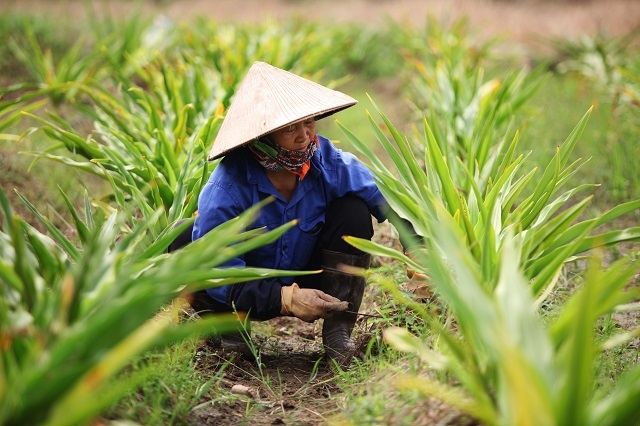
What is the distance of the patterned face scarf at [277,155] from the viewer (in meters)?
2.04

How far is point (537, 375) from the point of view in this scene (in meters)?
1.14

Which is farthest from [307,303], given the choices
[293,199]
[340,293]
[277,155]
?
[277,155]

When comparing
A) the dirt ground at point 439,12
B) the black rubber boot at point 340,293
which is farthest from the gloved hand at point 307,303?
the dirt ground at point 439,12

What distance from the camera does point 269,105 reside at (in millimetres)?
2008

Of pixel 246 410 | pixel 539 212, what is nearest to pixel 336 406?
pixel 246 410

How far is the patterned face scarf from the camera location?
→ 204 centimetres

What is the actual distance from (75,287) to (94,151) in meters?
1.53

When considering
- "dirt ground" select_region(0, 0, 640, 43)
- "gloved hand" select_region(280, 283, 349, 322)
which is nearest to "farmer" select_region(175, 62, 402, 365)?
"gloved hand" select_region(280, 283, 349, 322)

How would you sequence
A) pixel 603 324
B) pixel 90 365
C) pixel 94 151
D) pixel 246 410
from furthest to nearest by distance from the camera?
pixel 94 151 → pixel 603 324 → pixel 246 410 → pixel 90 365

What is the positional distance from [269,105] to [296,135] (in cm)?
11

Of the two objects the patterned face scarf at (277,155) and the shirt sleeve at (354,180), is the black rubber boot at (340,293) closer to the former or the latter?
the shirt sleeve at (354,180)

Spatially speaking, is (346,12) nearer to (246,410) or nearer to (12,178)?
(12,178)

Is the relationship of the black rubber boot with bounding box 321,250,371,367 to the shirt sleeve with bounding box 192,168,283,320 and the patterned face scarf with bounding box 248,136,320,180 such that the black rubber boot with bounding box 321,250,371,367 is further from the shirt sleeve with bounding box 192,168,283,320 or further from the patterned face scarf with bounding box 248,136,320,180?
the patterned face scarf with bounding box 248,136,320,180

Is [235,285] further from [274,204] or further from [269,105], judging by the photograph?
[269,105]
